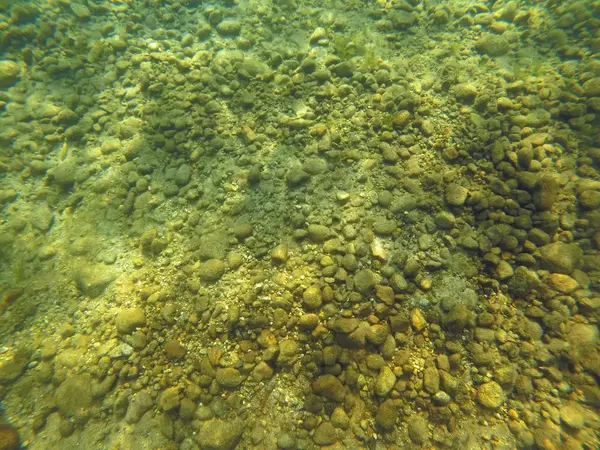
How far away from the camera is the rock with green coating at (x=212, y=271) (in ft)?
10.7

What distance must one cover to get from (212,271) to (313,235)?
4.11 ft

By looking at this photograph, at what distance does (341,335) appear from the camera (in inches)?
114

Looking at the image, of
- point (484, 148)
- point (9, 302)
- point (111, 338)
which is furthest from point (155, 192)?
point (484, 148)

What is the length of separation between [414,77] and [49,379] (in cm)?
615

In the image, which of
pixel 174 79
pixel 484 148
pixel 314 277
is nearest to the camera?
pixel 314 277

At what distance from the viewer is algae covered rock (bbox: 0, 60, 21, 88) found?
15.8 ft

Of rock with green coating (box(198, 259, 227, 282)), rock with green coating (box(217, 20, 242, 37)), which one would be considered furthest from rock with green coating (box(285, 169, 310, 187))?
rock with green coating (box(217, 20, 242, 37))

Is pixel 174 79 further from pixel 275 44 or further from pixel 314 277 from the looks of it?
pixel 314 277

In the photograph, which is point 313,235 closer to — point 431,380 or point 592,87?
point 431,380

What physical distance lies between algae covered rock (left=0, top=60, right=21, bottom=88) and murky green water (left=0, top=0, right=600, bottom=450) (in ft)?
0.09

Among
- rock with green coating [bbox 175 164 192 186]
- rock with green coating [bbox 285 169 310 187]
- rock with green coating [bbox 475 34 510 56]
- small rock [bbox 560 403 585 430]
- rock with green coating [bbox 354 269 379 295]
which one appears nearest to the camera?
small rock [bbox 560 403 585 430]

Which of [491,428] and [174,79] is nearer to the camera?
[491,428]

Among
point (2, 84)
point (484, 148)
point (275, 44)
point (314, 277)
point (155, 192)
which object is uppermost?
point (275, 44)

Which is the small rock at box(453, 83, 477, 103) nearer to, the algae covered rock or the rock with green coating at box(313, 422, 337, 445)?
the rock with green coating at box(313, 422, 337, 445)
